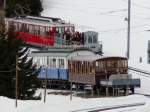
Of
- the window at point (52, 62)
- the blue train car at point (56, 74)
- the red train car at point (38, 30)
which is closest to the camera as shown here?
the blue train car at point (56, 74)

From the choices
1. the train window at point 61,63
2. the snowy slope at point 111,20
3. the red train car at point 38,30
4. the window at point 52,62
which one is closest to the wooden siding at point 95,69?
the train window at point 61,63

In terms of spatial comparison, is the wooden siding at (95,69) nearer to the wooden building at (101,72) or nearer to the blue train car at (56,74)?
the wooden building at (101,72)

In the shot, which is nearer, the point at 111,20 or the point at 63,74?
the point at 63,74

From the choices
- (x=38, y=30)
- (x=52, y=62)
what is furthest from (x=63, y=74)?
(x=38, y=30)

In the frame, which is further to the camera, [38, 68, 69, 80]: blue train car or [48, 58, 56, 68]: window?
[48, 58, 56, 68]: window

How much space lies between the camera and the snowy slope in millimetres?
62444

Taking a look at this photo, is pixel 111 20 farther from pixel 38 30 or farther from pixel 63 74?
pixel 63 74

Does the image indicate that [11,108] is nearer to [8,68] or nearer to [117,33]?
[8,68]

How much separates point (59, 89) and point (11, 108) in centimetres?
2061

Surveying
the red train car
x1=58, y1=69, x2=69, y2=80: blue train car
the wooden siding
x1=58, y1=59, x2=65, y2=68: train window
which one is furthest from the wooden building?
the red train car

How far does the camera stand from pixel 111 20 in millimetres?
77000

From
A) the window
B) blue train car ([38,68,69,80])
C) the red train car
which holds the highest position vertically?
the red train car

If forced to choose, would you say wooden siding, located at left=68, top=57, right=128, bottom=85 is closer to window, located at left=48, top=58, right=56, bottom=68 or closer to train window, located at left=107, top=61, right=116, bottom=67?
train window, located at left=107, top=61, right=116, bottom=67

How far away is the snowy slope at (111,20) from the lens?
62444 mm
